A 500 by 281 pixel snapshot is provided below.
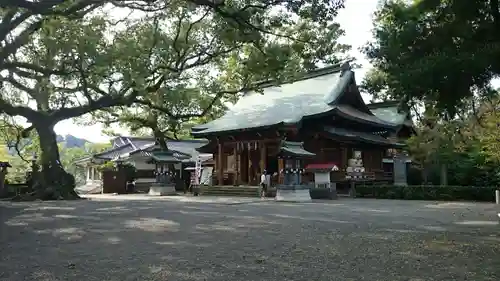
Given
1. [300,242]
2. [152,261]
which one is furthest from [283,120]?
[152,261]

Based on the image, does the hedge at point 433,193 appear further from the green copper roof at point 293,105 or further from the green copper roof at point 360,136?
the green copper roof at point 293,105

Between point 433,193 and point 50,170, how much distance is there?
19.8 m

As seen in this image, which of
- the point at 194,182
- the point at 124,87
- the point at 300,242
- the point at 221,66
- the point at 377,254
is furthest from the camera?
the point at 194,182

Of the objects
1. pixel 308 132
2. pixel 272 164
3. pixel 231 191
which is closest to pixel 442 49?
pixel 308 132

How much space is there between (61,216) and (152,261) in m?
8.26

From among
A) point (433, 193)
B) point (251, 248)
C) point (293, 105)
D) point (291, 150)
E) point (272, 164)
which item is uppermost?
point (293, 105)

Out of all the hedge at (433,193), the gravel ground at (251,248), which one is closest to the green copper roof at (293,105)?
the hedge at (433,193)

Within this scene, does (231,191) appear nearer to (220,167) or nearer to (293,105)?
(220,167)

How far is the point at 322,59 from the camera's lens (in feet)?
139

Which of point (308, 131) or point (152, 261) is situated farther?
point (308, 131)

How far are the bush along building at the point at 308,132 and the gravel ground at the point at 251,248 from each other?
1302 centimetres

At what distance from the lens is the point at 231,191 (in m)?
26.8

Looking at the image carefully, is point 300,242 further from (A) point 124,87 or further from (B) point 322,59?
(B) point 322,59

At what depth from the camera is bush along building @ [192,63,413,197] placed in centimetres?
2586
